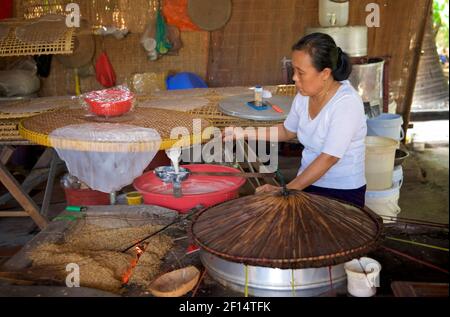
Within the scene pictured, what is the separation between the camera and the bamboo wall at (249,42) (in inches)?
252

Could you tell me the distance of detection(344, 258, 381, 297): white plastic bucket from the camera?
192cm

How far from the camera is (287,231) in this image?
1.99m

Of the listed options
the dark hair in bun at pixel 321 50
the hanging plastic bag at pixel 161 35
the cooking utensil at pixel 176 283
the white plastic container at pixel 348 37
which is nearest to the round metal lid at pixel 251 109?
the dark hair in bun at pixel 321 50

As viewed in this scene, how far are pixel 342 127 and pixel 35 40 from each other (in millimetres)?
2900

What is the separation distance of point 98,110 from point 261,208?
135cm

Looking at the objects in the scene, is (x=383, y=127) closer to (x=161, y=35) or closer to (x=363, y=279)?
(x=161, y=35)

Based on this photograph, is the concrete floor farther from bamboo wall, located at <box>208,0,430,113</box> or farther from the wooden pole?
bamboo wall, located at <box>208,0,430,113</box>

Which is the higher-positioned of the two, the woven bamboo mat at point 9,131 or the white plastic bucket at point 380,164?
the woven bamboo mat at point 9,131

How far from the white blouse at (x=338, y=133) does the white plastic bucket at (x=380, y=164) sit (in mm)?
783

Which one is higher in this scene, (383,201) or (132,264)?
(132,264)

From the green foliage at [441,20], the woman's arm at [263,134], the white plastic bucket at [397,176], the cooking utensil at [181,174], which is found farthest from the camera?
the green foliage at [441,20]

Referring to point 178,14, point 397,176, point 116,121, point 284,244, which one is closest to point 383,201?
point 397,176

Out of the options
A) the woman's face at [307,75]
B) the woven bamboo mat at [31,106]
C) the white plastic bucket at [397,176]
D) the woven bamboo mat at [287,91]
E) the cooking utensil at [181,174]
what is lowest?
the white plastic bucket at [397,176]

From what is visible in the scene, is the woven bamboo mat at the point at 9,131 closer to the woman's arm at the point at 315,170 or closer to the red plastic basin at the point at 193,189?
the red plastic basin at the point at 193,189
